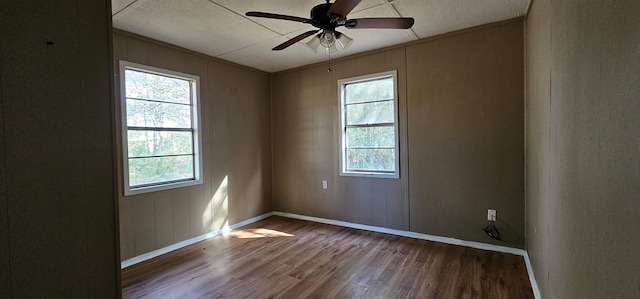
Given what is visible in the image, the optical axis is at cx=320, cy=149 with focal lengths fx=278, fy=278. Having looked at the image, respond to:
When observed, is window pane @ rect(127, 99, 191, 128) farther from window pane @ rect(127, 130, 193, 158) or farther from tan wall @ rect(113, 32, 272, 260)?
tan wall @ rect(113, 32, 272, 260)

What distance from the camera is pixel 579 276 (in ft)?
3.95

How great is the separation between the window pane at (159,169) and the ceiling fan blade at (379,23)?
264cm

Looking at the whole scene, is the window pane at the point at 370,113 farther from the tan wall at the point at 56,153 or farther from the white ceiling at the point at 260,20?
the tan wall at the point at 56,153

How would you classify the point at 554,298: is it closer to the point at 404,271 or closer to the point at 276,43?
the point at 404,271

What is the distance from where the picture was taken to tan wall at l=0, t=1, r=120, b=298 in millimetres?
741

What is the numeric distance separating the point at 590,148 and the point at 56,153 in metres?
1.85

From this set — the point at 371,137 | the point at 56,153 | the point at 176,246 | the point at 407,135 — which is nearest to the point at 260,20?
the point at 371,137

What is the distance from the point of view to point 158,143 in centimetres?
329

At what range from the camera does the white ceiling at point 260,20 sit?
97.0 inches

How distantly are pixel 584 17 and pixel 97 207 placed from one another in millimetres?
1964

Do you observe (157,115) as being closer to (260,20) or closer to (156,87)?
(156,87)

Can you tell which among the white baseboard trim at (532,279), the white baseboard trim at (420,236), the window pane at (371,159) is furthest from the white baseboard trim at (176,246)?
the white baseboard trim at (532,279)

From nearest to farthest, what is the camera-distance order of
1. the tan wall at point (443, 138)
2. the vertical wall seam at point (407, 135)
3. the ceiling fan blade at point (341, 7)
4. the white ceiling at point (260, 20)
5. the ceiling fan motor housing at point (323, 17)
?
the ceiling fan blade at point (341, 7) < the ceiling fan motor housing at point (323, 17) < the white ceiling at point (260, 20) < the tan wall at point (443, 138) < the vertical wall seam at point (407, 135)

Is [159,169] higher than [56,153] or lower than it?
lower
